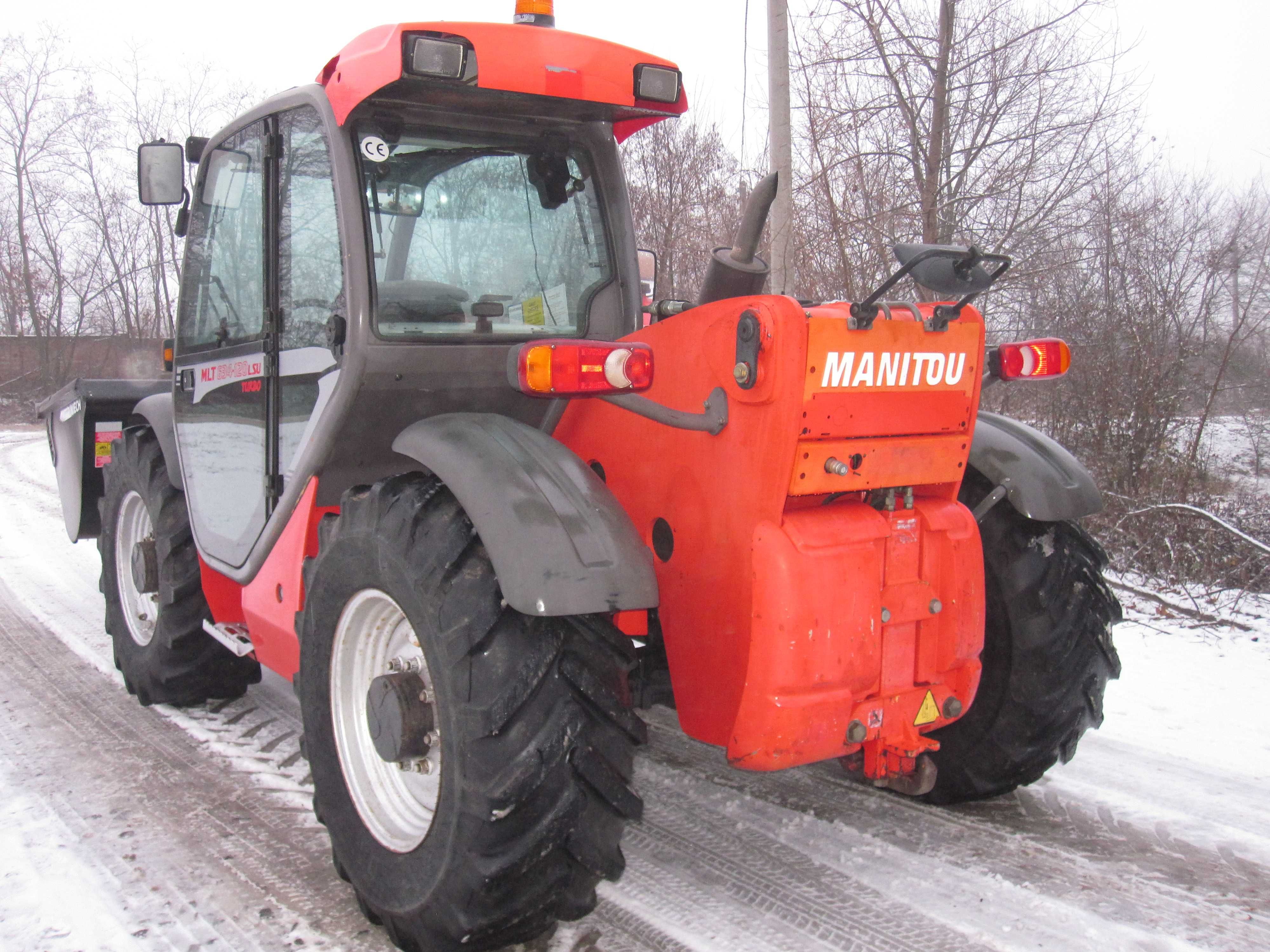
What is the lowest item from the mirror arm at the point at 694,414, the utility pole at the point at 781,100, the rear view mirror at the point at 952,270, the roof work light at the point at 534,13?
the mirror arm at the point at 694,414

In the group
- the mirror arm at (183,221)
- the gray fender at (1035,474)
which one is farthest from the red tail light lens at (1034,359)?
the mirror arm at (183,221)

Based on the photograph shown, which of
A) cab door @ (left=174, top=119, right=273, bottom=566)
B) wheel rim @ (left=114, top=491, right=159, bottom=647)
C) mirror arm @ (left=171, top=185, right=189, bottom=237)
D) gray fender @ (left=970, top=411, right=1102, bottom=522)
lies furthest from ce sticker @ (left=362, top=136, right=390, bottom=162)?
wheel rim @ (left=114, top=491, right=159, bottom=647)

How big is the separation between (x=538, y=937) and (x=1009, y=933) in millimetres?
1186

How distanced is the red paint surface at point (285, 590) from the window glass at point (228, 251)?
0.76 metres

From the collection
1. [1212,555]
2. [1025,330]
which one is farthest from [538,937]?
[1025,330]

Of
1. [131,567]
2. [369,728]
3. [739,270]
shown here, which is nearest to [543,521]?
[369,728]

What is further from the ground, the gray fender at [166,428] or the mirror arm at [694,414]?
the mirror arm at [694,414]

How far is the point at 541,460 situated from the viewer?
7.75 ft

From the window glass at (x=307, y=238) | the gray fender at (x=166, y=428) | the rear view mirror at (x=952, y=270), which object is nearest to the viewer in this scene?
the rear view mirror at (x=952, y=270)

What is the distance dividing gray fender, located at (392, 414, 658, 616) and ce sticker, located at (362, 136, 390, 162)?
2.95 feet

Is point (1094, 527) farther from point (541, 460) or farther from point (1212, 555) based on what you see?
point (541, 460)

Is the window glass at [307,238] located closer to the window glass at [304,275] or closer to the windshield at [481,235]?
the window glass at [304,275]

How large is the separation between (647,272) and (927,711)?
1.81m

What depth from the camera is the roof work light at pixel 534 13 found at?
9.15 ft
